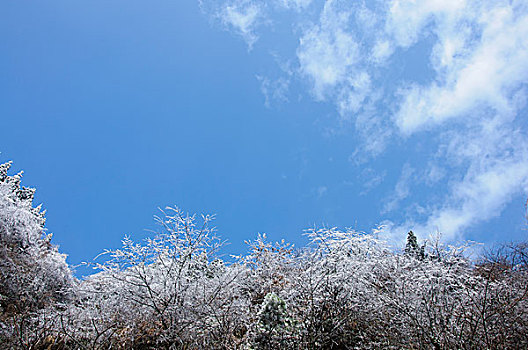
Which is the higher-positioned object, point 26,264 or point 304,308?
point 26,264

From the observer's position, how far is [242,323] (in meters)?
7.84

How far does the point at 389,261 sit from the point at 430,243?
173cm

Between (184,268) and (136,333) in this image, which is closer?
(136,333)

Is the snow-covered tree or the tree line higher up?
the snow-covered tree

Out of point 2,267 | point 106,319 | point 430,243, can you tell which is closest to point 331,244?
point 430,243

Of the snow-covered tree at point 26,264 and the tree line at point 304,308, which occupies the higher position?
the snow-covered tree at point 26,264

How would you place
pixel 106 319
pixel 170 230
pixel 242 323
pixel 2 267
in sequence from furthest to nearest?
pixel 2 267 < pixel 170 230 < pixel 106 319 < pixel 242 323

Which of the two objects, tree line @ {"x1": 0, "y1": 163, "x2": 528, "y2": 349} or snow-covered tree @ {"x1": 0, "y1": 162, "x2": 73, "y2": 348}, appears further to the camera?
snow-covered tree @ {"x1": 0, "y1": 162, "x2": 73, "y2": 348}

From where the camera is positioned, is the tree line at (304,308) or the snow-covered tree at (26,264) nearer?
the tree line at (304,308)

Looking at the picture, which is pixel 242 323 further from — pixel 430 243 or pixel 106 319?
pixel 430 243

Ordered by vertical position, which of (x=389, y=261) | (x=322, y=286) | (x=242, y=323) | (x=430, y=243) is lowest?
(x=242, y=323)

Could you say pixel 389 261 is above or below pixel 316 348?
above

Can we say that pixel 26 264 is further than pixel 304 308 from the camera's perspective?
Yes

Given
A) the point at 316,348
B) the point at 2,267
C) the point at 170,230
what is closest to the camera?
the point at 316,348
